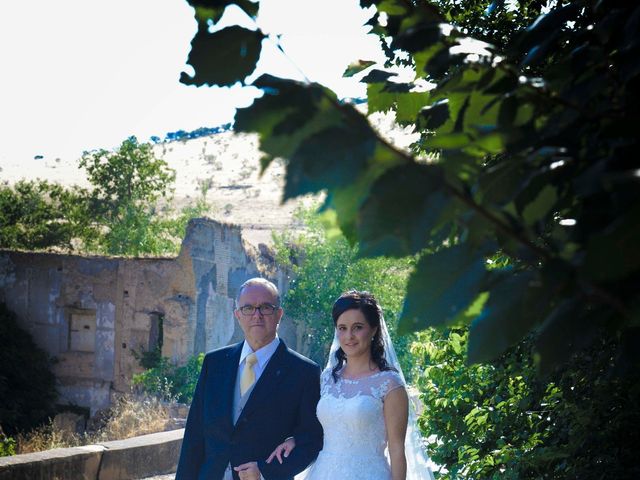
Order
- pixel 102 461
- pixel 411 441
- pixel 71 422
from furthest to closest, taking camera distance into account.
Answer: pixel 71 422 → pixel 102 461 → pixel 411 441

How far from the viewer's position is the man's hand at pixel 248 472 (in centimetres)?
468

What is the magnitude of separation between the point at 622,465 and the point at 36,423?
1652 centimetres

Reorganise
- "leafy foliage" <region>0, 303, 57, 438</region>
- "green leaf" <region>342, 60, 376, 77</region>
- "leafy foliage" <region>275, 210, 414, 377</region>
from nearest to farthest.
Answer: "green leaf" <region>342, 60, 376, 77</region>
"leafy foliage" <region>0, 303, 57, 438</region>
"leafy foliage" <region>275, 210, 414, 377</region>

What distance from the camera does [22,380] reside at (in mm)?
18297

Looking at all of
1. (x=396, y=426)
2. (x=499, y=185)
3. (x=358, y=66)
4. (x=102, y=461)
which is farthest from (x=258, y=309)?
(x=102, y=461)

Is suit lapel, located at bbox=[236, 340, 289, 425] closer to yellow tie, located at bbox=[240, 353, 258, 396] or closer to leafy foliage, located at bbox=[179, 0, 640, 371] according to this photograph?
yellow tie, located at bbox=[240, 353, 258, 396]

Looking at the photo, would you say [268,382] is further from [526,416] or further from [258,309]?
[526,416]

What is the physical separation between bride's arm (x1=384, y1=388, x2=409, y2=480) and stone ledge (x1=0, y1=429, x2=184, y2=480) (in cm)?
441

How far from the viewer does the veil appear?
5.09 m

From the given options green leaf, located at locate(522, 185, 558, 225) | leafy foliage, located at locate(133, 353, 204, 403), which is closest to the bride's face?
green leaf, located at locate(522, 185, 558, 225)

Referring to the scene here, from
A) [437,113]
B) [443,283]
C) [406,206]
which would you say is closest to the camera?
[406,206]

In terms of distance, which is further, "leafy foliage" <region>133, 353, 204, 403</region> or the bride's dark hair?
"leafy foliage" <region>133, 353, 204, 403</region>

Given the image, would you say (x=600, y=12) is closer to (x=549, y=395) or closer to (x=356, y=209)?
(x=356, y=209)

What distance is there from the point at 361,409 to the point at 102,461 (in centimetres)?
496
